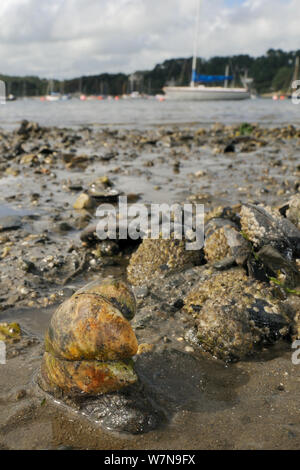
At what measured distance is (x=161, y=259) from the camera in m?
4.11

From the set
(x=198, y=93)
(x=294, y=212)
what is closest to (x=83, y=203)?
(x=294, y=212)

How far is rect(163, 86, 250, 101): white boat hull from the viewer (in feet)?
215

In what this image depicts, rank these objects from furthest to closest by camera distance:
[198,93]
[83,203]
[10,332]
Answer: [198,93]
[83,203]
[10,332]

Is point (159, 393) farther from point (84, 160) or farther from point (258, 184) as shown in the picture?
point (84, 160)

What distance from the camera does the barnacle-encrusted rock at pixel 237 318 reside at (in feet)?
9.21

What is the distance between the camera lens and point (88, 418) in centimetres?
215

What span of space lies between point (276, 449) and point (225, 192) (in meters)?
6.09

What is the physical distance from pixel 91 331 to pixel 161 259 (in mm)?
2084

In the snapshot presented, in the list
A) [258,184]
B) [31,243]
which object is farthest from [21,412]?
[258,184]

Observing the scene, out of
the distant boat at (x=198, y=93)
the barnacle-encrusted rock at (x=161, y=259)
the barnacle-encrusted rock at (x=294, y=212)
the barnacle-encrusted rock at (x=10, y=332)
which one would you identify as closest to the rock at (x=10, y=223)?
the barnacle-encrusted rock at (x=161, y=259)

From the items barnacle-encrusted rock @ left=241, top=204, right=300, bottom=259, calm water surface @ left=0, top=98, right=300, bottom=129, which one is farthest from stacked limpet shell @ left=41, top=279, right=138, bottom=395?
calm water surface @ left=0, top=98, right=300, bottom=129

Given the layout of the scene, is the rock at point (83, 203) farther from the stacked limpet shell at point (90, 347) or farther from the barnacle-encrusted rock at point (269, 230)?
the stacked limpet shell at point (90, 347)

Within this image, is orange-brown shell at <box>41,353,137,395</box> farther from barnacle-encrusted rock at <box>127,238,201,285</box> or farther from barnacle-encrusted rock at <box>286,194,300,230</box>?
barnacle-encrusted rock at <box>286,194,300,230</box>

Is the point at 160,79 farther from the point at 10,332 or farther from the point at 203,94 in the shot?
the point at 10,332
